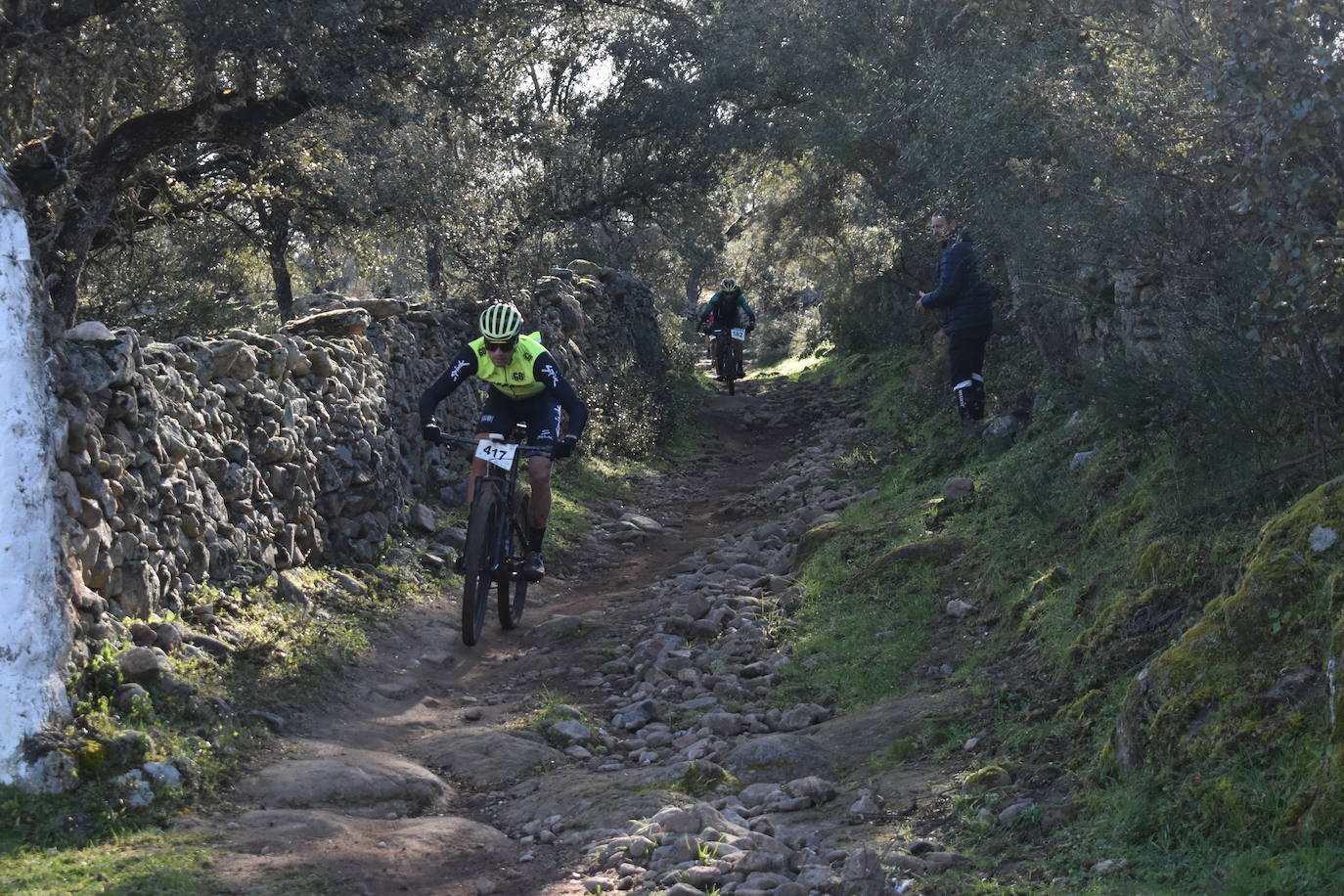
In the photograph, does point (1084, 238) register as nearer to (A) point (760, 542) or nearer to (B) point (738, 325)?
(A) point (760, 542)

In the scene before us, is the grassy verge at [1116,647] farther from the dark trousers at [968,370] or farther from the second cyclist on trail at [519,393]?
the second cyclist on trail at [519,393]

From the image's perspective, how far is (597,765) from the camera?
629 cm

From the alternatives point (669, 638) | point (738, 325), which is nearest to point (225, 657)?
point (669, 638)

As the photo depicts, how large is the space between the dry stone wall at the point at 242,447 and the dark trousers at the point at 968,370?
15.3 ft

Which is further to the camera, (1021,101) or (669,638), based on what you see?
(1021,101)

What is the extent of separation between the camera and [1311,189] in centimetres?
514

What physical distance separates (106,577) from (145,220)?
6.67m

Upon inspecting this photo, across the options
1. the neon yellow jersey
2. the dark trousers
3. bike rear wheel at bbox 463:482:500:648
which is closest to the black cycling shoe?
bike rear wheel at bbox 463:482:500:648

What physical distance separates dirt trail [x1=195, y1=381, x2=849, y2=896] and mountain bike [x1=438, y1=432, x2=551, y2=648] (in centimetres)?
39

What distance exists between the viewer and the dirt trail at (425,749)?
4.80 metres

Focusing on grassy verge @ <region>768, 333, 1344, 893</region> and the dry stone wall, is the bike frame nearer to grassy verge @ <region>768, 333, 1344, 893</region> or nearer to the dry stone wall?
the dry stone wall

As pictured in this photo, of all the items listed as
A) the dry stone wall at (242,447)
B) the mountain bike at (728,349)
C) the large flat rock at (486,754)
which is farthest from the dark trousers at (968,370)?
the mountain bike at (728,349)

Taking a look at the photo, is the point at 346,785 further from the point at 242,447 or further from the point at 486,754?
the point at 242,447

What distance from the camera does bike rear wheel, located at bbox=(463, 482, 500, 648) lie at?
8133mm
